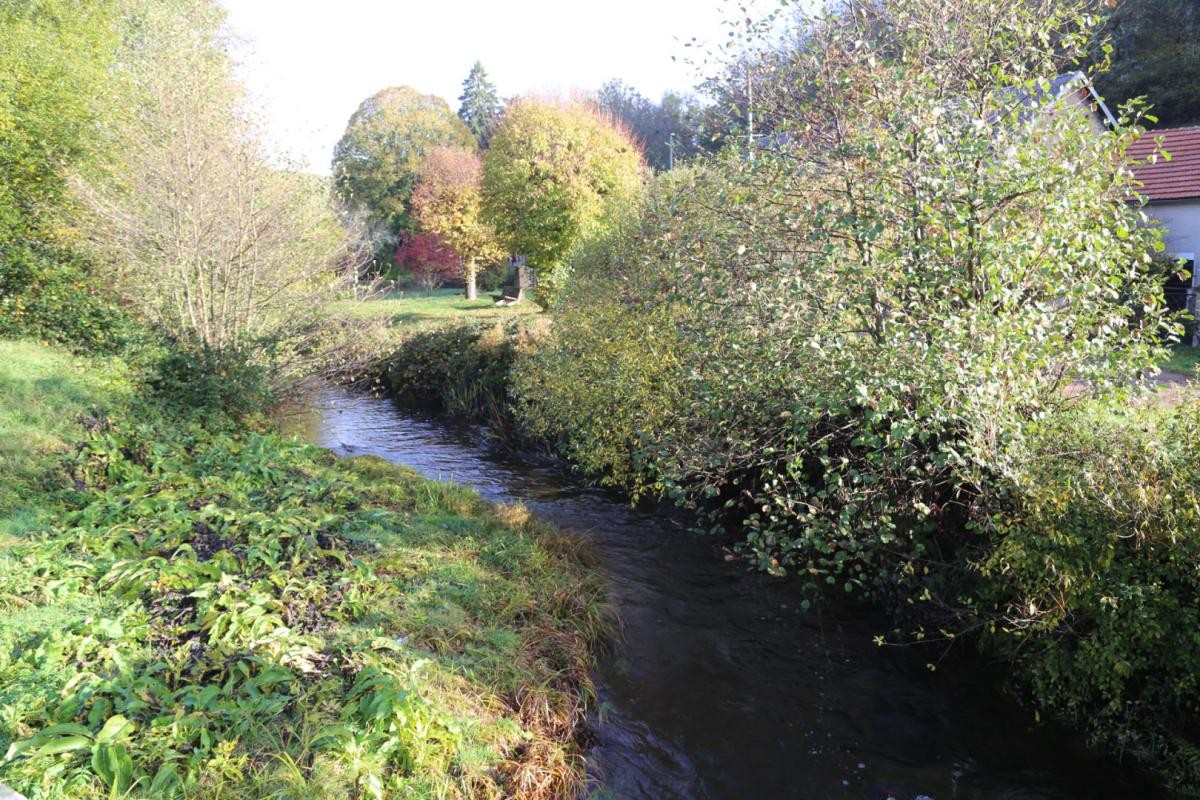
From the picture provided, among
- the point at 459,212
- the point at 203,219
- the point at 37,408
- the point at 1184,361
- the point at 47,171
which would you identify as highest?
the point at 459,212

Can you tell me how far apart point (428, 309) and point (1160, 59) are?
26.6 metres

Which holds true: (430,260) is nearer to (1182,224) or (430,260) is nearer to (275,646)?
(1182,224)

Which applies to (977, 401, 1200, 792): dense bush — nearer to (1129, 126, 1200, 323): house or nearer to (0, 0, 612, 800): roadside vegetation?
(0, 0, 612, 800): roadside vegetation

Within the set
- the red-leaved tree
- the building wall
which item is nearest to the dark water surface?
the building wall

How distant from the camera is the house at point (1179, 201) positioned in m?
18.4

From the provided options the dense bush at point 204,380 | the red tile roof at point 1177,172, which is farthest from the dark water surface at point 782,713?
the red tile roof at point 1177,172

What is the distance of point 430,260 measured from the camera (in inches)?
1513

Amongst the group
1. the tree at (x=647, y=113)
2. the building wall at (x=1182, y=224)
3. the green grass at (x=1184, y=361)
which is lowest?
the green grass at (x=1184, y=361)

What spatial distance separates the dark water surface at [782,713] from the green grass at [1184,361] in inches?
392

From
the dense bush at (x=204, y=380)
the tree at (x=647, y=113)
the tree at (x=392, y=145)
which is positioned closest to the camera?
the dense bush at (x=204, y=380)

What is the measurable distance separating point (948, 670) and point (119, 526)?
730 centimetres

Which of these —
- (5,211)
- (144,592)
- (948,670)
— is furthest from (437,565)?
(5,211)

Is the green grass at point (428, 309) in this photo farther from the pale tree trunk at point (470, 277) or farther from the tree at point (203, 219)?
the tree at point (203, 219)

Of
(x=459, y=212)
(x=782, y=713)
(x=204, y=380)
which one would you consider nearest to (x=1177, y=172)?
(x=782, y=713)
